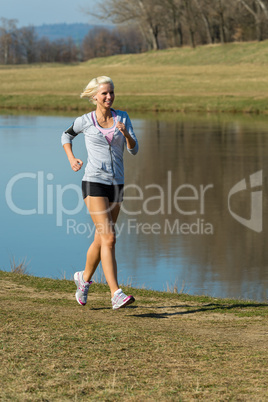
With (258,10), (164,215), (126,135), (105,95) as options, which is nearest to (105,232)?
(126,135)

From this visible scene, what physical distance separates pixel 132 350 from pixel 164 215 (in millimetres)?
10330

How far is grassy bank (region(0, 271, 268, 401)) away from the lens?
4484mm

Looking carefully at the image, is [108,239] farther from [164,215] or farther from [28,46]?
[28,46]

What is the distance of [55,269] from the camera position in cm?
1146

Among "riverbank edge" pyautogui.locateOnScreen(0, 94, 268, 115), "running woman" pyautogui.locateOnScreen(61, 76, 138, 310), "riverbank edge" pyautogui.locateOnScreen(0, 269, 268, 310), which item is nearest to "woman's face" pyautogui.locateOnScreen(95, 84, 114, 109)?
"running woman" pyautogui.locateOnScreen(61, 76, 138, 310)

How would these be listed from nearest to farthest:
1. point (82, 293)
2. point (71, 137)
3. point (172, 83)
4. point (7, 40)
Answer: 1. point (71, 137)
2. point (82, 293)
3. point (172, 83)
4. point (7, 40)

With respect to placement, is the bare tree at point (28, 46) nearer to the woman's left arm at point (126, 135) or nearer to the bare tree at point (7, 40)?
the bare tree at point (7, 40)

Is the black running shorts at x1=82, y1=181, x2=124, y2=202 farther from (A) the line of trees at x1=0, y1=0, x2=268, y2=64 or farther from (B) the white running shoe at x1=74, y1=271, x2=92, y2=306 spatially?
(A) the line of trees at x1=0, y1=0, x2=268, y2=64

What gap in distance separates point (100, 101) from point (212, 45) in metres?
78.5

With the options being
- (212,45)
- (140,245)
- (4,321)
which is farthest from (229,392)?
(212,45)

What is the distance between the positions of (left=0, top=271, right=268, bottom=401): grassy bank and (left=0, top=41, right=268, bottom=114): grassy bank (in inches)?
1441

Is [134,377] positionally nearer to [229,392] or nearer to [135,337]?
[229,392]

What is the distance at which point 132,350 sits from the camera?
538cm

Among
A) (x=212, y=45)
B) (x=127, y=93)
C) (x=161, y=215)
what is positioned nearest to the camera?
(x=161, y=215)
